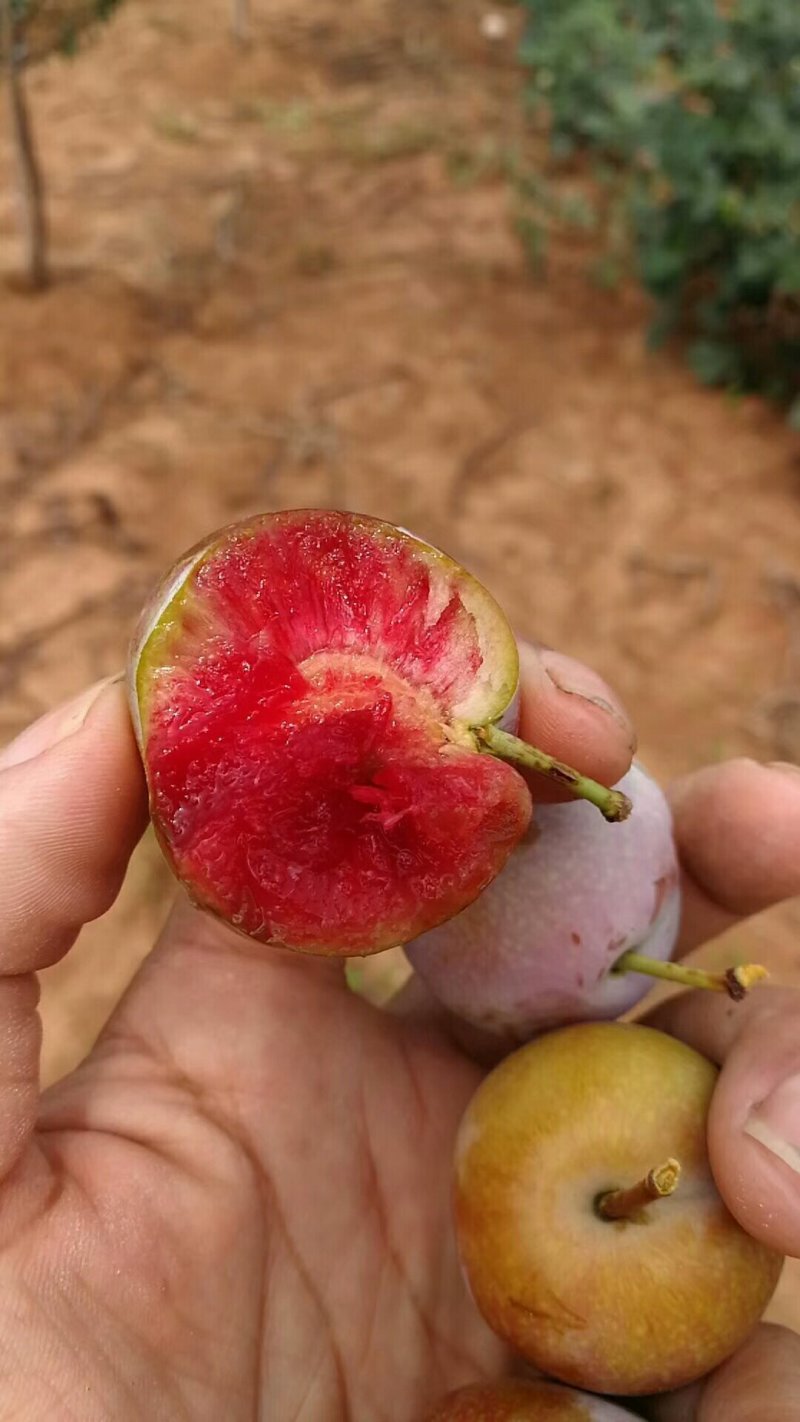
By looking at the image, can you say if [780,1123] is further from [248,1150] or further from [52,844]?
[52,844]

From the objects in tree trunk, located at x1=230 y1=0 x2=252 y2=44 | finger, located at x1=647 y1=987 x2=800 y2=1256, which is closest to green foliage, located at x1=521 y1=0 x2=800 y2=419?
tree trunk, located at x1=230 y1=0 x2=252 y2=44

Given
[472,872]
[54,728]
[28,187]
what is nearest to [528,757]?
[472,872]

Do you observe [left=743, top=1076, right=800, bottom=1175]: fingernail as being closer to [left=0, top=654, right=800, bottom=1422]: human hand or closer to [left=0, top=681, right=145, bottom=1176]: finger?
[left=0, top=654, right=800, bottom=1422]: human hand

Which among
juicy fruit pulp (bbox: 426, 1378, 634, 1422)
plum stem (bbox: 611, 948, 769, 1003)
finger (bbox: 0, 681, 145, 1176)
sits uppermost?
finger (bbox: 0, 681, 145, 1176)

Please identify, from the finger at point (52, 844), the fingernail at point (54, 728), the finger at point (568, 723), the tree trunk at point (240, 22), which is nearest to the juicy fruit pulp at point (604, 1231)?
the finger at point (568, 723)

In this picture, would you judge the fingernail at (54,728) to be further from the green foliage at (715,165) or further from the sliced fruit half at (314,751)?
the green foliage at (715,165)
